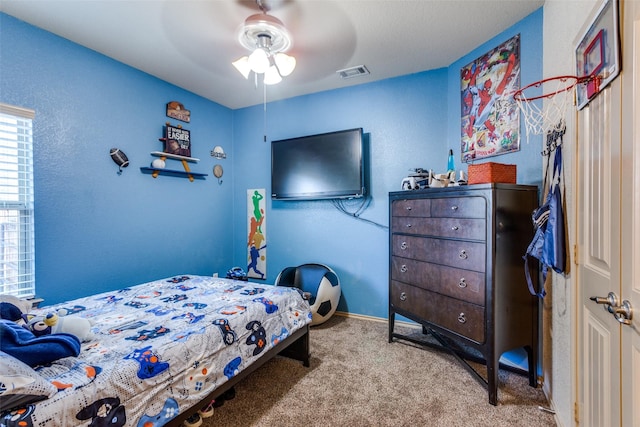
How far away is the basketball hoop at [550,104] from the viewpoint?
5.00ft

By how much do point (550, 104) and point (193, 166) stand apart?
364 centimetres

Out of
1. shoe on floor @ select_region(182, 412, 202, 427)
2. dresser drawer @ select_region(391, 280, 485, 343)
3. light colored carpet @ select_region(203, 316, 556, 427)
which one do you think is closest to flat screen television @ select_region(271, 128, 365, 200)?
dresser drawer @ select_region(391, 280, 485, 343)

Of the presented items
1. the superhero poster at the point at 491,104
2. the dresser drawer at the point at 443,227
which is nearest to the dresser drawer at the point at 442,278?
the dresser drawer at the point at 443,227

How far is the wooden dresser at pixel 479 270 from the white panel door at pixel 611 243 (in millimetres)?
481

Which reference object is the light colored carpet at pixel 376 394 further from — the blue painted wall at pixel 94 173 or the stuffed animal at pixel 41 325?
the blue painted wall at pixel 94 173

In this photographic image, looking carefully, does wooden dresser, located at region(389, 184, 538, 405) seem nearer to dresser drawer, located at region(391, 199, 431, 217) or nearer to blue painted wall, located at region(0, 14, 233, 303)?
dresser drawer, located at region(391, 199, 431, 217)

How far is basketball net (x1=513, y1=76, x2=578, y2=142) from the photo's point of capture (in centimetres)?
156

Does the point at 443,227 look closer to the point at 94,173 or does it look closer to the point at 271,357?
the point at 271,357

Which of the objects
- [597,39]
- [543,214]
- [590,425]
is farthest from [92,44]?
[590,425]

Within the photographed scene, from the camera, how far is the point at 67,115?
8.24 feet

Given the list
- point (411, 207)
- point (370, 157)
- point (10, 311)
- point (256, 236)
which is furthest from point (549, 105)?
point (256, 236)

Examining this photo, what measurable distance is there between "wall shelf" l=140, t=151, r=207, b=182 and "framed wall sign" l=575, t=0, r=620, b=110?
140 inches

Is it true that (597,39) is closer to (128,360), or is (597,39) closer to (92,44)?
(128,360)

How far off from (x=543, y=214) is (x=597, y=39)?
3.03ft
